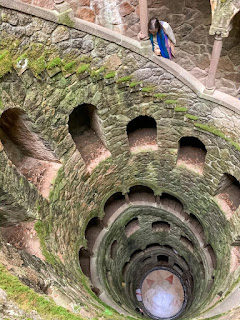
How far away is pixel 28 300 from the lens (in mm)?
3863

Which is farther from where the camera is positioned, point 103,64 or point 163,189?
→ point 163,189

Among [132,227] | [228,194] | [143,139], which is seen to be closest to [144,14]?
[143,139]

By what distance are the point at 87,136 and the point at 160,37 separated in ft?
14.2

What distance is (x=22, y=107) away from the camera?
6152 millimetres

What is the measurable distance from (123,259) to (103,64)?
10.4 meters

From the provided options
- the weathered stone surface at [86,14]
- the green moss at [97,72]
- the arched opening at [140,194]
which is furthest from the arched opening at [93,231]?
the weathered stone surface at [86,14]

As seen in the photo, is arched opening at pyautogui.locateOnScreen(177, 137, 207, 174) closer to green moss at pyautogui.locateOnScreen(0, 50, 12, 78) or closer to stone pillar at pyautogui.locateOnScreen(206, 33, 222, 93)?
stone pillar at pyautogui.locateOnScreen(206, 33, 222, 93)

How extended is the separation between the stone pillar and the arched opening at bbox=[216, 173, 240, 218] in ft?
11.3

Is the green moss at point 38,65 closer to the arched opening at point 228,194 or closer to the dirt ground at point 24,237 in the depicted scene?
the dirt ground at point 24,237

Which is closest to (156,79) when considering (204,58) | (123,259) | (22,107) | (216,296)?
(204,58)

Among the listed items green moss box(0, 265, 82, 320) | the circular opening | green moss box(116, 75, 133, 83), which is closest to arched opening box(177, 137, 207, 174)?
green moss box(116, 75, 133, 83)

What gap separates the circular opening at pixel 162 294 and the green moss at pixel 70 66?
1458 centimetres

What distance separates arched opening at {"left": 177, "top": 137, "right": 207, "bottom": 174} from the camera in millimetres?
10120

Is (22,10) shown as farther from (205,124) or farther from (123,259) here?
(123,259)
